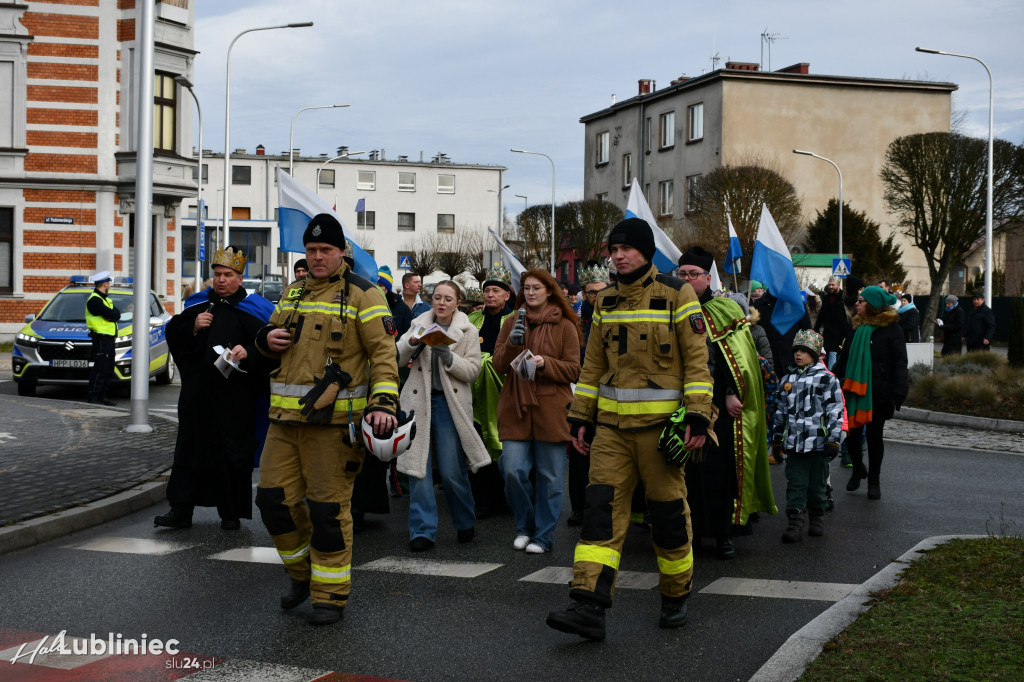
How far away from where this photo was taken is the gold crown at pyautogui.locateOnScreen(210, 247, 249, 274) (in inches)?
303

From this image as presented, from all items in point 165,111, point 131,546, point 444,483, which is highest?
point 165,111

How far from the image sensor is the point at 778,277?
10.0 m

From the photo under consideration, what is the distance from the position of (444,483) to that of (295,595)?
6.68 ft

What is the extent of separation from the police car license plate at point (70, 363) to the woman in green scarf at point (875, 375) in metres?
11.8

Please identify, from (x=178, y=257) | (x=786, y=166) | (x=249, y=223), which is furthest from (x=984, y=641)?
(x=249, y=223)

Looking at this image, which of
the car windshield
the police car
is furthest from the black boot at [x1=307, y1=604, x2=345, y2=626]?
the car windshield

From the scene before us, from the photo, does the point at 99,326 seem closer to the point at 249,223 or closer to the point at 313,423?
the point at 313,423

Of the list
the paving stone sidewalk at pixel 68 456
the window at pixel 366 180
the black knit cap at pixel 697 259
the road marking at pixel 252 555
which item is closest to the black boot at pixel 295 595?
the road marking at pixel 252 555

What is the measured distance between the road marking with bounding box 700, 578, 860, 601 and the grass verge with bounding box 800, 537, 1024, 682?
15.3 inches

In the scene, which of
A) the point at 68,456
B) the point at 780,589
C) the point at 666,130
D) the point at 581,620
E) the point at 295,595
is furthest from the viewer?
the point at 666,130

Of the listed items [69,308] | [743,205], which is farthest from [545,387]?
[743,205]

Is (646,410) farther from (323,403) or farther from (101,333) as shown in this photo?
(101,333)

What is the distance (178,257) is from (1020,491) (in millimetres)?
27095

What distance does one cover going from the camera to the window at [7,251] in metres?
30.5
